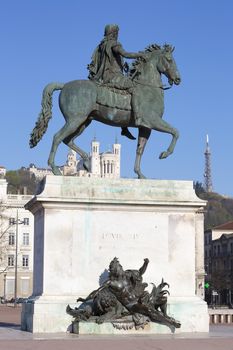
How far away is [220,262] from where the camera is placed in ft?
413

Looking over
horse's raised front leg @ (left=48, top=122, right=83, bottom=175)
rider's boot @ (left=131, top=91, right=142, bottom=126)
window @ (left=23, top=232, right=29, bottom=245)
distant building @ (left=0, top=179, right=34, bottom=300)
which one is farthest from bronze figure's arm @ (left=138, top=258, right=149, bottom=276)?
window @ (left=23, top=232, right=29, bottom=245)

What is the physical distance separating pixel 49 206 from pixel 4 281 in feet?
266

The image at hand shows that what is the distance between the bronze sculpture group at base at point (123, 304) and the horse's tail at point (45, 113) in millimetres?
3759

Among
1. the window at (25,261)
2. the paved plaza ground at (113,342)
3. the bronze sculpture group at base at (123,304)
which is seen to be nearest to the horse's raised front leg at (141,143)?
the bronze sculpture group at base at (123,304)

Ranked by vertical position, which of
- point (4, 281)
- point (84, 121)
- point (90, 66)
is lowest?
point (4, 281)

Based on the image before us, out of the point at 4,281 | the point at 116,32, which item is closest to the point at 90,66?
the point at 116,32

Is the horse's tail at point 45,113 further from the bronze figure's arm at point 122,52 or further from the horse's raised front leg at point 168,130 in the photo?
the horse's raised front leg at point 168,130

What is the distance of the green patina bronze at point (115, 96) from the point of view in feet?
61.6

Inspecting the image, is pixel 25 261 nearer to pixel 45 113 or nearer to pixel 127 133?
pixel 127 133

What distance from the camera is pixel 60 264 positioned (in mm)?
17859

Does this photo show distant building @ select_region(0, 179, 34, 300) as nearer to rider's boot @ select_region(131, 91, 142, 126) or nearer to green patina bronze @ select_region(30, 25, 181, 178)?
green patina bronze @ select_region(30, 25, 181, 178)

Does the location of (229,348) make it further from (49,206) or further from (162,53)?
(162,53)

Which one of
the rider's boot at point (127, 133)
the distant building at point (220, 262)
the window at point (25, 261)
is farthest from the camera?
the distant building at point (220, 262)

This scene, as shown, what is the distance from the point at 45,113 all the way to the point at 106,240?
342 centimetres
